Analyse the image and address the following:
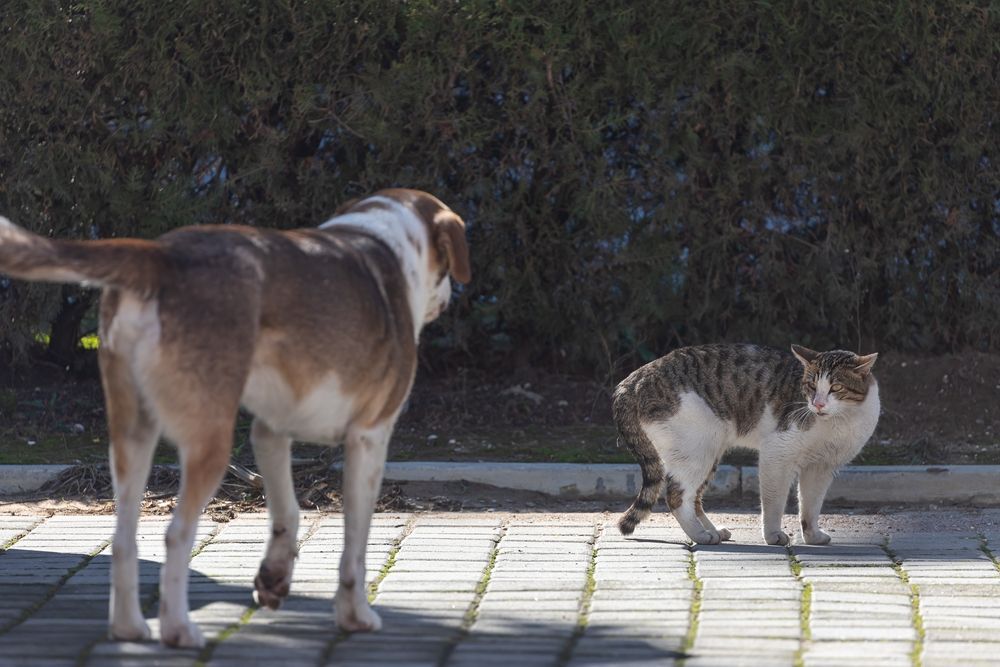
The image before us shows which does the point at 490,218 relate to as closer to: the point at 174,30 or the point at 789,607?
the point at 174,30

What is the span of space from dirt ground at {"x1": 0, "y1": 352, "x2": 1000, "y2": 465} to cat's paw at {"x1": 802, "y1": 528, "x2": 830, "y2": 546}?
163 centimetres

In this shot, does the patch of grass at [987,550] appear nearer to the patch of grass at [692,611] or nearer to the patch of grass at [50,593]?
the patch of grass at [692,611]

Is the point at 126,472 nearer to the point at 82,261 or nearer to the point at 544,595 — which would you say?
the point at 82,261

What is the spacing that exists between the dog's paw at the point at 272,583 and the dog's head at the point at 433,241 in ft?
3.47

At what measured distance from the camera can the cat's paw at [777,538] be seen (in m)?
6.59

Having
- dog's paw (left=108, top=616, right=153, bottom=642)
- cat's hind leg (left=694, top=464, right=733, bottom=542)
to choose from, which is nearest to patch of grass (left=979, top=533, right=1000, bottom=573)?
cat's hind leg (left=694, top=464, right=733, bottom=542)

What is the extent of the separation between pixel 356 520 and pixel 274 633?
0.47 metres

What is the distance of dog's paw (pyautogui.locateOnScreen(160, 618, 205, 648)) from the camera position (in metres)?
4.32

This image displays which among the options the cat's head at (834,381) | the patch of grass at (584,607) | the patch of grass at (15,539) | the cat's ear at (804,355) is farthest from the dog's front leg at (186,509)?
the cat's ear at (804,355)

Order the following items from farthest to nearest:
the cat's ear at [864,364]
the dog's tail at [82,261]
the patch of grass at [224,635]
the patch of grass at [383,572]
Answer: the cat's ear at [864,364]
the patch of grass at [383,572]
the patch of grass at [224,635]
the dog's tail at [82,261]

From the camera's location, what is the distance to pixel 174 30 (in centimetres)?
854

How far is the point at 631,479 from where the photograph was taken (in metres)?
7.79

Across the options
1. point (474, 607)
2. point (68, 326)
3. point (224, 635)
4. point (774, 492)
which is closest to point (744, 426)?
point (774, 492)

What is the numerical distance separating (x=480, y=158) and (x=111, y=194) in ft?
7.57
